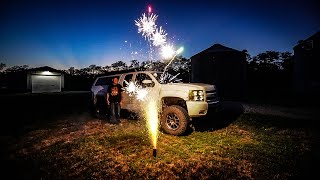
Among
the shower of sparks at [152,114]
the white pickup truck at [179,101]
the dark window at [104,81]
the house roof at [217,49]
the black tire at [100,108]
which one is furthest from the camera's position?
the house roof at [217,49]

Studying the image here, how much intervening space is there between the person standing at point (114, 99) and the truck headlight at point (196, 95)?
10.6ft

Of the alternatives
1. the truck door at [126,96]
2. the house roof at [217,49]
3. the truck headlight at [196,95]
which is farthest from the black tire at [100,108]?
the house roof at [217,49]

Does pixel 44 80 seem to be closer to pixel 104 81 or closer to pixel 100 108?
pixel 100 108

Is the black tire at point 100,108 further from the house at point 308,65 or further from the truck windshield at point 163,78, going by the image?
the house at point 308,65

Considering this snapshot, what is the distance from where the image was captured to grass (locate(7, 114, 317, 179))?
4617mm

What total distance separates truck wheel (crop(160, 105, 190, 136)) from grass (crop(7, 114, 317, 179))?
0.85 ft

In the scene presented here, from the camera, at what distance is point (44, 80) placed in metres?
36.7

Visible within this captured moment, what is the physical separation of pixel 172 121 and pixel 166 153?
6.54 feet

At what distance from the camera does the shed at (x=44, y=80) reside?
115 ft

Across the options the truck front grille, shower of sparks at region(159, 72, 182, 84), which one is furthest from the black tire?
the truck front grille

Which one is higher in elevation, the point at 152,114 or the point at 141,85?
the point at 141,85

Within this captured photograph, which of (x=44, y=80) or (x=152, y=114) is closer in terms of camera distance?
(x=152, y=114)

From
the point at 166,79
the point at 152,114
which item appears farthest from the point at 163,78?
the point at 152,114

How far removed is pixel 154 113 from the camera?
328 inches
